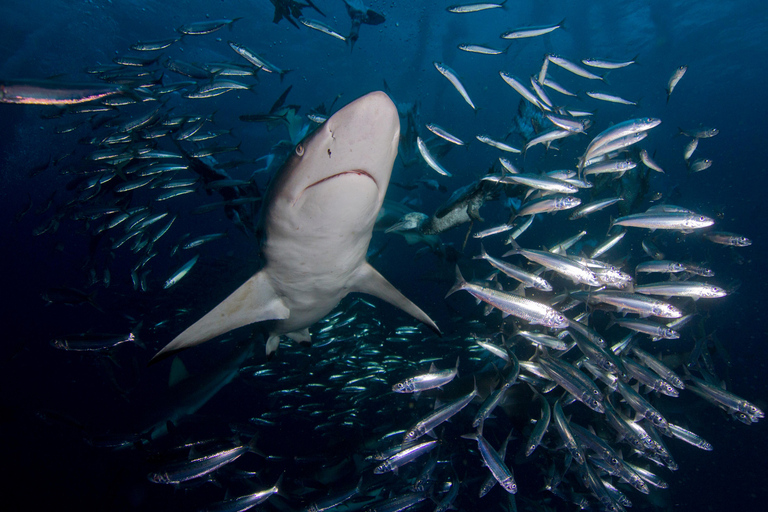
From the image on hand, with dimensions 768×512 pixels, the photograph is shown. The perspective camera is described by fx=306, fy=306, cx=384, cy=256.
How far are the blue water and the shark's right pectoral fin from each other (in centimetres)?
279

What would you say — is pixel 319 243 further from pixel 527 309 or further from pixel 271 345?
pixel 271 345

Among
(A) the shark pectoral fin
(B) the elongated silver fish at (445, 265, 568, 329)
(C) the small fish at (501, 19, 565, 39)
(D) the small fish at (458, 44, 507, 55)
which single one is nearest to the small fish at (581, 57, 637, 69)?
(C) the small fish at (501, 19, 565, 39)

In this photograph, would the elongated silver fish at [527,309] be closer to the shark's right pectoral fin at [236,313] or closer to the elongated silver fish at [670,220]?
the elongated silver fish at [670,220]

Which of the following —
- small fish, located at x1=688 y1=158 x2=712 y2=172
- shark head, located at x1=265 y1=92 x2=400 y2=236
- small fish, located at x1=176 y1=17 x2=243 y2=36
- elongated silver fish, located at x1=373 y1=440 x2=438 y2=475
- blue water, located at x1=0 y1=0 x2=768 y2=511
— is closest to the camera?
shark head, located at x1=265 y1=92 x2=400 y2=236

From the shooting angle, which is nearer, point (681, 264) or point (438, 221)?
point (681, 264)

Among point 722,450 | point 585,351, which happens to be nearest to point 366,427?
point 585,351

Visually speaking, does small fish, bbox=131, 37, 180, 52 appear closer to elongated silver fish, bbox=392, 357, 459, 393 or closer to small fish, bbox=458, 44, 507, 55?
small fish, bbox=458, 44, 507, 55

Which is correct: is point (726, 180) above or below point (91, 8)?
below

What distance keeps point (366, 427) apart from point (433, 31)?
41.2 m

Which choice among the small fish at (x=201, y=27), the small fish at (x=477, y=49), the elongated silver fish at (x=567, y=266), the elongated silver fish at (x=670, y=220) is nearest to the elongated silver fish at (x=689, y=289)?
the elongated silver fish at (x=670, y=220)

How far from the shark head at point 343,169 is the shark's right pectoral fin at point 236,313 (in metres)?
1.07

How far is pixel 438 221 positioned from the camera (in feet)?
19.6

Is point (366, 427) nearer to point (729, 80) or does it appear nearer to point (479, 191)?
point (479, 191)

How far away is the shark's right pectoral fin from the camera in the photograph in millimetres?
2746
